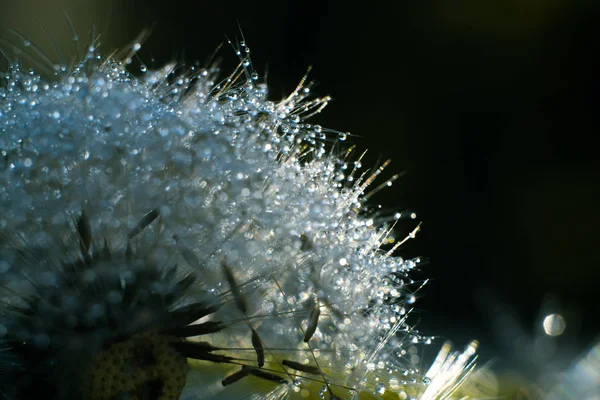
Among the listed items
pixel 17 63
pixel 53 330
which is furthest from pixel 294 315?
pixel 17 63

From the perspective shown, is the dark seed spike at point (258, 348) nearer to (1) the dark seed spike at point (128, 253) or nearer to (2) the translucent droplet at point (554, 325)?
(1) the dark seed spike at point (128, 253)

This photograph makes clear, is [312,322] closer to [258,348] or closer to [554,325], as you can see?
[258,348]

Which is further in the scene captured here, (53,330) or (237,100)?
(237,100)

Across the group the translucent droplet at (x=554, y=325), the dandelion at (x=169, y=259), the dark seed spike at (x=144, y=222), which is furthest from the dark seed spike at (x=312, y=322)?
the translucent droplet at (x=554, y=325)

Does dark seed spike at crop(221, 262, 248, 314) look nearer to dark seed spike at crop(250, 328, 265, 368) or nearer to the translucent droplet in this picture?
dark seed spike at crop(250, 328, 265, 368)

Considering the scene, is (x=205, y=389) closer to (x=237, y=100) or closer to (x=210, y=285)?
(x=210, y=285)

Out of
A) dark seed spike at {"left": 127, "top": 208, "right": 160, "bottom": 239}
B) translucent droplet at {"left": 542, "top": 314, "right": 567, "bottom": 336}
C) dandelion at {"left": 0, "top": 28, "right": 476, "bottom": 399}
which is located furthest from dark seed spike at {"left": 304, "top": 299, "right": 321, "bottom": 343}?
translucent droplet at {"left": 542, "top": 314, "right": 567, "bottom": 336}

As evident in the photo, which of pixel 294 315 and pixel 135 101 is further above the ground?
pixel 135 101
